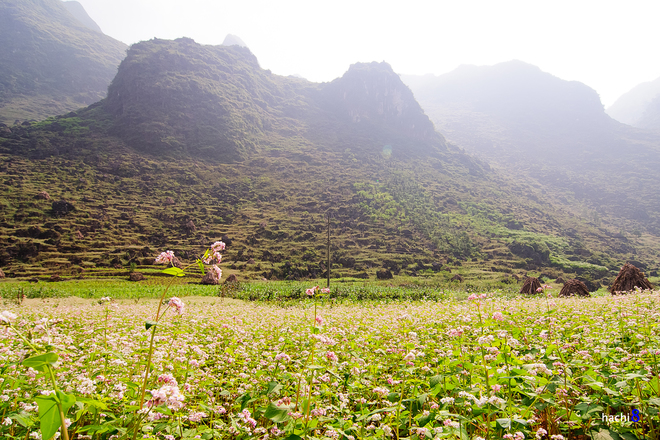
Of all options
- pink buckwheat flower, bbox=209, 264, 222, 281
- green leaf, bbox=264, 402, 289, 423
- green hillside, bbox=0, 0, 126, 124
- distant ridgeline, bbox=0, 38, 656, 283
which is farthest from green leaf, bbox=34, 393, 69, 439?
green hillside, bbox=0, 0, 126, 124

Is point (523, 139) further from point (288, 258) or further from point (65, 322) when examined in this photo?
point (65, 322)

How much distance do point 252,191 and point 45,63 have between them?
485 ft

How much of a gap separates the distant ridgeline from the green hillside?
42202 millimetres

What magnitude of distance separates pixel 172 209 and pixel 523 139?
591 feet

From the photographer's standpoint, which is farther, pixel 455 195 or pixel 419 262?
pixel 455 195

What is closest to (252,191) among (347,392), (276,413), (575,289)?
(575,289)

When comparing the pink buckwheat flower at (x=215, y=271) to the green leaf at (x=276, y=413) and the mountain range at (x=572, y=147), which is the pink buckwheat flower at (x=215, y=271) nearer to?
the green leaf at (x=276, y=413)

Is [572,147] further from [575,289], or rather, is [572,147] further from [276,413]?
[276,413]

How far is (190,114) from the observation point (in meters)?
105

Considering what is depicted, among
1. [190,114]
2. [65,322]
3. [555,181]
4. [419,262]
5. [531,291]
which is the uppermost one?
[190,114]

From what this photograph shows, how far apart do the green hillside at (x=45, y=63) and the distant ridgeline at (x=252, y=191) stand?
4220 centimetres

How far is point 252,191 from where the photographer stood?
268 feet

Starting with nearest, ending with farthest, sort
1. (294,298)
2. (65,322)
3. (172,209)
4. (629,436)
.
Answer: (629,436) → (65,322) → (294,298) → (172,209)

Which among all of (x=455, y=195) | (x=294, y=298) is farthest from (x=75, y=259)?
(x=455, y=195)
